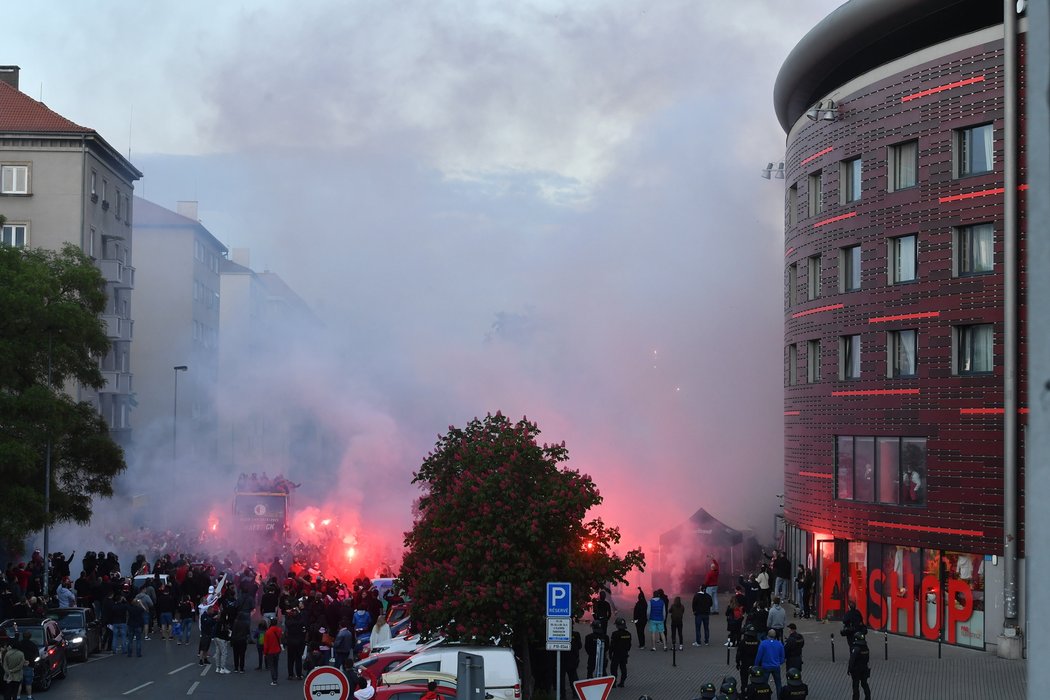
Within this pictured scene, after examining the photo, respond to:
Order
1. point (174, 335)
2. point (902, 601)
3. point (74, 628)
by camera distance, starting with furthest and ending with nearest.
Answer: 1. point (174, 335)
2. point (902, 601)
3. point (74, 628)

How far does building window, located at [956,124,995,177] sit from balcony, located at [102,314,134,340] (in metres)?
43.3

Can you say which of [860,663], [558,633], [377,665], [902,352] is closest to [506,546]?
[377,665]

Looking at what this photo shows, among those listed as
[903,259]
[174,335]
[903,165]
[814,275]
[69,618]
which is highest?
[903,165]

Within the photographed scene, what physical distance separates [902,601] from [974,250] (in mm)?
8707

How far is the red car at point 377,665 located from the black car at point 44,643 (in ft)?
19.7

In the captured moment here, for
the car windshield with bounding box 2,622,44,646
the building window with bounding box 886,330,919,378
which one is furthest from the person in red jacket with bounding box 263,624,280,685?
the building window with bounding box 886,330,919,378

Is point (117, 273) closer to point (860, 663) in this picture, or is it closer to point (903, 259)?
point (903, 259)

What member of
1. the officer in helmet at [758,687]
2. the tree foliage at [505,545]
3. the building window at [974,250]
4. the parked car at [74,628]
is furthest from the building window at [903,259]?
the parked car at [74,628]

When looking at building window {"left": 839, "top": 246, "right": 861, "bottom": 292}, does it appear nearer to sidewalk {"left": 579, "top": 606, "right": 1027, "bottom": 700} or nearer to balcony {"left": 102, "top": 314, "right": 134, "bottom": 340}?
sidewalk {"left": 579, "top": 606, "right": 1027, "bottom": 700}

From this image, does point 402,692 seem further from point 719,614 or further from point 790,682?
point 719,614

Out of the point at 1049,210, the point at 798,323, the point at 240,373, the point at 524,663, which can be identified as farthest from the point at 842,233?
the point at 240,373

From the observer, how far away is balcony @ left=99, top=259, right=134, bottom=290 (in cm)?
6097

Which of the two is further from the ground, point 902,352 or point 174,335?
point 174,335

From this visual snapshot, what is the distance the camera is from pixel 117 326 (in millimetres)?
62062
